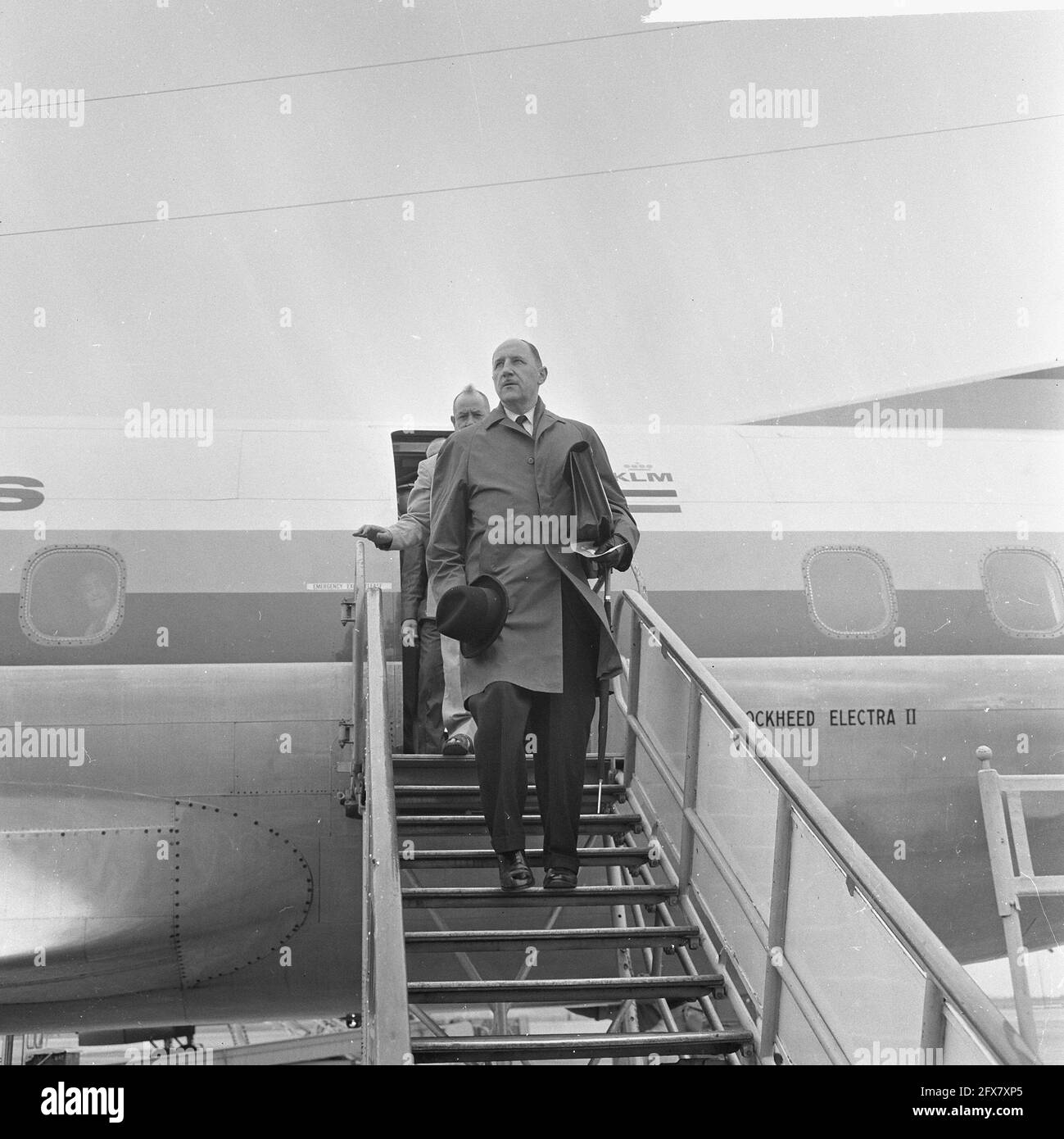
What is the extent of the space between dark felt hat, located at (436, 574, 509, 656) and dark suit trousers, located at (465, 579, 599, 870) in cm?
17

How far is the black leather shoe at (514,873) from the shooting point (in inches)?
173

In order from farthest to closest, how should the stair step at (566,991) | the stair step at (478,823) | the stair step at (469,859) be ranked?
1. the stair step at (478,823)
2. the stair step at (469,859)
3. the stair step at (566,991)

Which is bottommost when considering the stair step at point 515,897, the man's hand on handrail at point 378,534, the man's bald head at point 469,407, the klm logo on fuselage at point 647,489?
the stair step at point 515,897

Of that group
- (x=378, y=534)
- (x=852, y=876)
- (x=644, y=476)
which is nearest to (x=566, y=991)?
(x=852, y=876)

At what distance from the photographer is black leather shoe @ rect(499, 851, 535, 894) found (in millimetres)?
4387

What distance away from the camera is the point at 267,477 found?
23.9 feet

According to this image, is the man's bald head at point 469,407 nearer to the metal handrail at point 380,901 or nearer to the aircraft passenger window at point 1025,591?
the metal handrail at point 380,901

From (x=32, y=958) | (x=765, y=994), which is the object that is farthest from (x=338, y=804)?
(x=765, y=994)

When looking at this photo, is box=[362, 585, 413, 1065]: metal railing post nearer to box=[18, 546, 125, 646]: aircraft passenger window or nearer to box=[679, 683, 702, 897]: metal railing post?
box=[679, 683, 702, 897]: metal railing post

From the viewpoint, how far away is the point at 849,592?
289 inches

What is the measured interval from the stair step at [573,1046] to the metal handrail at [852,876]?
0.52 feet

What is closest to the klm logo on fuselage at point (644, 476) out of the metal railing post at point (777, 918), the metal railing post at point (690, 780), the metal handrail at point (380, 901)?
the metal handrail at point (380, 901)
